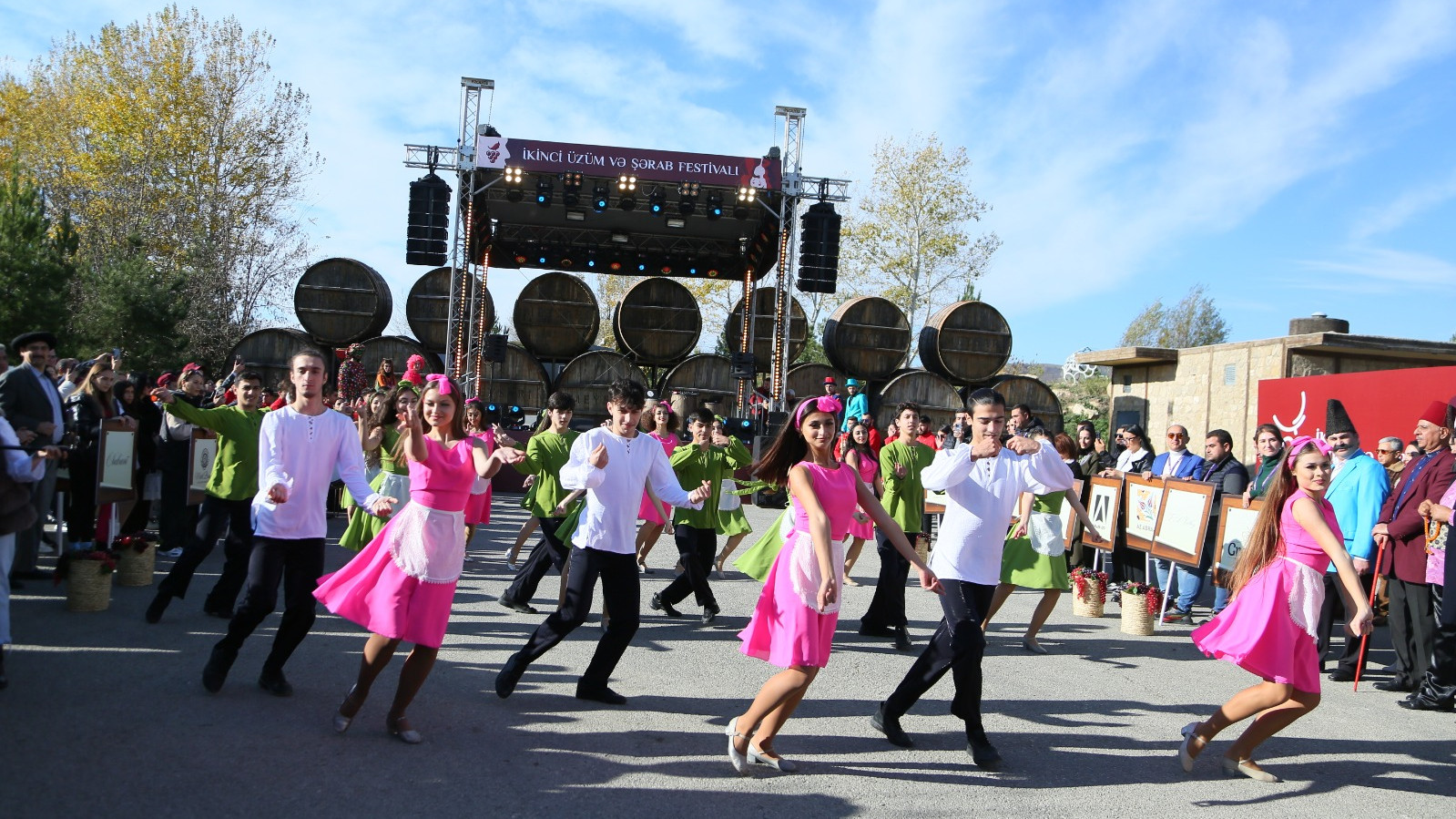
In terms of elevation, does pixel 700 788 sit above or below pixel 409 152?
below

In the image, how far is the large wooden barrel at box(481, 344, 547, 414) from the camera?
20.4 metres

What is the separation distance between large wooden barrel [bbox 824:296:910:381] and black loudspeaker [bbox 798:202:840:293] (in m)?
0.85

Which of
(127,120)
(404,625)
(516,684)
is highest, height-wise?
(127,120)

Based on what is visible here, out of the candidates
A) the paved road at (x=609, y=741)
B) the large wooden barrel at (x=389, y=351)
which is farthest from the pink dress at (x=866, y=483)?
the large wooden barrel at (x=389, y=351)

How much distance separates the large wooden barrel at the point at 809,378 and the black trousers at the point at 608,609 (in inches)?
608

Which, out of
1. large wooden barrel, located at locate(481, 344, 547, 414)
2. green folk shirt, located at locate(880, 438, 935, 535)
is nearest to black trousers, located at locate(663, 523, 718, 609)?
green folk shirt, located at locate(880, 438, 935, 535)

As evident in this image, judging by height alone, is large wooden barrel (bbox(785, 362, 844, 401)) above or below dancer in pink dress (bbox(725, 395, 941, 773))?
above

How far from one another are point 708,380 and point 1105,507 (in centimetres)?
1128

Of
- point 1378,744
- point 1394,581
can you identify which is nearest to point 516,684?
point 1378,744

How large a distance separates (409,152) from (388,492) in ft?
44.6

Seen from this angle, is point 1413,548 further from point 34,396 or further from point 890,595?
point 34,396

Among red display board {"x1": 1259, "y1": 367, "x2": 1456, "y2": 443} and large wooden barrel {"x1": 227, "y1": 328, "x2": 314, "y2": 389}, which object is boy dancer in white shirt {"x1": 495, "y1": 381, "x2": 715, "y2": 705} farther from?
large wooden barrel {"x1": 227, "y1": 328, "x2": 314, "y2": 389}

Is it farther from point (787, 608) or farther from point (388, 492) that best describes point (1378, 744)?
point (388, 492)

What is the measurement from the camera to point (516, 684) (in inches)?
211
